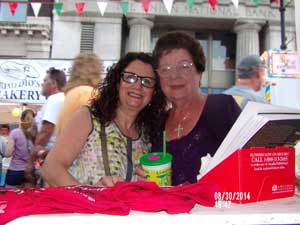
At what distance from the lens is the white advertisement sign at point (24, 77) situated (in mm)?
10242

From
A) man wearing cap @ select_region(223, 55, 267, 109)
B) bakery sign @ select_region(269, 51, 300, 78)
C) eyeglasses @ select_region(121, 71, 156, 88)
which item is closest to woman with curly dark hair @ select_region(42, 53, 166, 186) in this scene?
eyeglasses @ select_region(121, 71, 156, 88)

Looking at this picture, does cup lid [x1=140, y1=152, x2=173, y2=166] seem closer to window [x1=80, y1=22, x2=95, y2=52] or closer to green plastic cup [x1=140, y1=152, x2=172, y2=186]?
green plastic cup [x1=140, y1=152, x2=172, y2=186]

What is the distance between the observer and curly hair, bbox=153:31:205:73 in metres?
1.89

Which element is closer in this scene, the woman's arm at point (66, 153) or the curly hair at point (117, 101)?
the woman's arm at point (66, 153)

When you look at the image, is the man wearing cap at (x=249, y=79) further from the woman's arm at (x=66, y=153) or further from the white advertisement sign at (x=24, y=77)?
the white advertisement sign at (x=24, y=77)

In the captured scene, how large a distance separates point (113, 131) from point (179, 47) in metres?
0.58

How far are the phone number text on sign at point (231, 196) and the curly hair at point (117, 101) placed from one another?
822 millimetres

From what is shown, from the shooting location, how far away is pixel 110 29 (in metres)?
13.1

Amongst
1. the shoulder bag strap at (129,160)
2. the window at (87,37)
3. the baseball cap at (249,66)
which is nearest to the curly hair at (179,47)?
the shoulder bag strap at (129,160)

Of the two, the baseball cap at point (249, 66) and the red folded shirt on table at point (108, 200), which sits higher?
the baseball cap at point (249, 66)

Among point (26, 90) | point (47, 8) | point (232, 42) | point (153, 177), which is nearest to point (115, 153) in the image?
point (153, 177)

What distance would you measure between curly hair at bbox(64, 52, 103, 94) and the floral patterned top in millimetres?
1180

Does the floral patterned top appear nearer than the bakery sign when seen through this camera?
Yes

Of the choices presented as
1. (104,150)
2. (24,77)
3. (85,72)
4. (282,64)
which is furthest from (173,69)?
(24,77)
